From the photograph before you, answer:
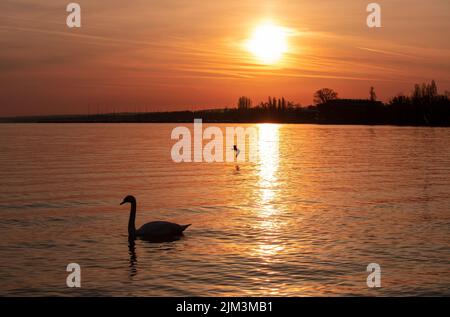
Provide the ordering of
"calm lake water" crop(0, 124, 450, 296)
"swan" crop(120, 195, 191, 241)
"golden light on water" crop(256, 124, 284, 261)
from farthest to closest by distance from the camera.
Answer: "swan" crop(120, 195, 191, 241), "golden light on water" crop(256, 124, 284, 261), "calm lake water" crop(0, 124, 450, 296)

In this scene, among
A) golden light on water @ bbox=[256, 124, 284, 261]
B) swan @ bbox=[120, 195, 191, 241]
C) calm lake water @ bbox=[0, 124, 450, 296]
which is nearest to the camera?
calm lake water @ bbox=[0, 124, 450, 296]

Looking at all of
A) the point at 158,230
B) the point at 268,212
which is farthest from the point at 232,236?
the point at 268,212

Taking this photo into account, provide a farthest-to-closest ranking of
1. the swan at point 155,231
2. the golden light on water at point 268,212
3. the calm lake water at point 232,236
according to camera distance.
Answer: the swan at point 155,231, the golden light on water at point 268,212, the calm lake water at point 232,236

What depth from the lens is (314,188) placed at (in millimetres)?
33781

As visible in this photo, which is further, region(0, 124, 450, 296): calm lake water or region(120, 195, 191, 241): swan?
region(120, 195, 191, 241): swan

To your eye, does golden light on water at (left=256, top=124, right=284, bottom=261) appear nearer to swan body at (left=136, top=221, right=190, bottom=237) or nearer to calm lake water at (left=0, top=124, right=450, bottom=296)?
calm lake water at (left=0, top=124, right=450, bottom=296)

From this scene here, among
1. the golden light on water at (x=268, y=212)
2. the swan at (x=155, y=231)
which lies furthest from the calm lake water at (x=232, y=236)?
the swan at (x=155, y=231)

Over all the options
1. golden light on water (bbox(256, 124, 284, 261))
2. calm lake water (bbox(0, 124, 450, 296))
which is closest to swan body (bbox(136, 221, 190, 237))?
calm lake water (bbox(0, 124, 450, 296))

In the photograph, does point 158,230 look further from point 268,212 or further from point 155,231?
point 268,212

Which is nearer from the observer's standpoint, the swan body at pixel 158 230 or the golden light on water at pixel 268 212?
the golden light on water at pixel 268 212

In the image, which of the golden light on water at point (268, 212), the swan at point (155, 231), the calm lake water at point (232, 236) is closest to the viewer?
the calm lake water at point (232, 236)

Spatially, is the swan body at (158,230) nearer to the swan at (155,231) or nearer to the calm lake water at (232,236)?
the swan at (155,231)
